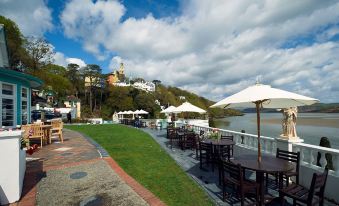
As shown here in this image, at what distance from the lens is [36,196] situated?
197 inches

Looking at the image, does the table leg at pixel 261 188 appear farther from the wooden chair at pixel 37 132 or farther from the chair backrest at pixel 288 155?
the wooden chair at pixel 37 132

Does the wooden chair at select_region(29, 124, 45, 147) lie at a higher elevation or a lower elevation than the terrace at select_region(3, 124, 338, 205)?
higher

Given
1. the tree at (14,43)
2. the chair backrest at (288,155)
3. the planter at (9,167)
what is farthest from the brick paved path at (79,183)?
the tree at (14,43)

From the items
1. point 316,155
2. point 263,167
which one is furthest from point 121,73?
point 263,167

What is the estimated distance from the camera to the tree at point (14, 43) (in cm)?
3130

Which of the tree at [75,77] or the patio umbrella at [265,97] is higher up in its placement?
the tree at [75,77]

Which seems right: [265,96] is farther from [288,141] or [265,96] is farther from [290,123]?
[290,123]

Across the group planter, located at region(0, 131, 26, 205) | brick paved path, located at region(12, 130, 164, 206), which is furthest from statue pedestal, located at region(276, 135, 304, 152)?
planter, located at region(0, 131, 26, 205)

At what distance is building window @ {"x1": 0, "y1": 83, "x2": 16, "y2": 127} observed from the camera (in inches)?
460

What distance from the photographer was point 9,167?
184 inches

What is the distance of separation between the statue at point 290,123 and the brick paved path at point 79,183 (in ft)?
13.9

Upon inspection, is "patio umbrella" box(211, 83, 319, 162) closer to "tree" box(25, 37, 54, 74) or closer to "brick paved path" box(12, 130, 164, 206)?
"brick paved path" box(12, 130, 164, 206)

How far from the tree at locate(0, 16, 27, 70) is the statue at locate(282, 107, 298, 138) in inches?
1397

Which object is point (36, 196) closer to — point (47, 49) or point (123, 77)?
point (47, 49)
